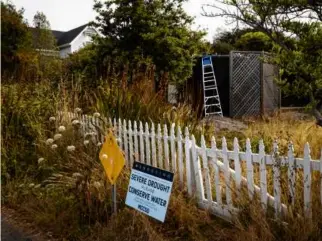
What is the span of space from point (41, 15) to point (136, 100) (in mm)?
27672

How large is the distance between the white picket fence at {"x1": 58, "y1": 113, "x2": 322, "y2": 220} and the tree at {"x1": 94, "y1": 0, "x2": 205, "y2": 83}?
6.84 metres

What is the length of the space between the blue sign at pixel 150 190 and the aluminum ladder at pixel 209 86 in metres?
10.4

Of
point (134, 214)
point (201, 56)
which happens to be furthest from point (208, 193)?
point (201, 56)

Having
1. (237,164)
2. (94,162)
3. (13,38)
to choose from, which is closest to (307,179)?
(237,164)

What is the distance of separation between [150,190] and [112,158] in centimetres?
50

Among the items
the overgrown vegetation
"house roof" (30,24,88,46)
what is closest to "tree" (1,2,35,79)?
the overgrown vegetation

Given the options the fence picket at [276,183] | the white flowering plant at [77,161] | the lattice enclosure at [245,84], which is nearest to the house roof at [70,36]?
the lattice enclosure at [245,84]

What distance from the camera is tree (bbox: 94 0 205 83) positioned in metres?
12.5

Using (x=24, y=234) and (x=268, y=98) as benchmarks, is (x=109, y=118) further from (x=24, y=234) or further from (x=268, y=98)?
(x=268, y=98)

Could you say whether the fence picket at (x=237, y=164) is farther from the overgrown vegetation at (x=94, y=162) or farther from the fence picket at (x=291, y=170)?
the fence picket at (x=291, y=170)

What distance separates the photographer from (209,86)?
14352mm

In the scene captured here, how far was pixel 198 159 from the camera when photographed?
14.9 feet

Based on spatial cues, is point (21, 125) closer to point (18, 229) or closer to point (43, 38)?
point (18, 229)

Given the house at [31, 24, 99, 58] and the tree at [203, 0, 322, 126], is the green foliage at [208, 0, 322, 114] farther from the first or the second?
the house at [31, 24, 99, 58]
